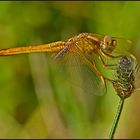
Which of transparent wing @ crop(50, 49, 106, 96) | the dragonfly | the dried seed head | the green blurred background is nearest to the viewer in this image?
the dried seed head

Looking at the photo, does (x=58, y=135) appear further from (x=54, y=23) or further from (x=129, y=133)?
(x=54, y=23)

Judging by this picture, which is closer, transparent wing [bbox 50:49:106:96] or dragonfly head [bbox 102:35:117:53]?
transparent wing [bbox 50:49:106:96]

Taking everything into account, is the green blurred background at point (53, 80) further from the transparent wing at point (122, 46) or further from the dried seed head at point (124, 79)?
the dried seed head at point (124, 79)

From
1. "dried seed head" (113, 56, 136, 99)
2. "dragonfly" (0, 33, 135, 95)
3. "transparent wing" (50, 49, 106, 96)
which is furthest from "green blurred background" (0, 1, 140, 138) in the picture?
"dried seed head" (113, 56, 136, 99)

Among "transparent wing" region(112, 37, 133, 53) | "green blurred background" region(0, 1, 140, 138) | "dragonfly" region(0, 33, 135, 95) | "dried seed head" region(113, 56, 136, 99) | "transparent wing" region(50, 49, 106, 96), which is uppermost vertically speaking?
"dried seed head" region(113, 56, 136, 99)

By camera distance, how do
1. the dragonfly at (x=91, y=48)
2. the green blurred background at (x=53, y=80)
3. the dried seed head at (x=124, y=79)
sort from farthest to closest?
the green blurred background at (x=53, y=80) → the dragonfly at (x=91, y=48) → the dried seed head at (x=124, y=79)

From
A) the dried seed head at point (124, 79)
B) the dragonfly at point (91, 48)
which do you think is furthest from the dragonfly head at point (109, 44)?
the dried seed head at point (124, 79)

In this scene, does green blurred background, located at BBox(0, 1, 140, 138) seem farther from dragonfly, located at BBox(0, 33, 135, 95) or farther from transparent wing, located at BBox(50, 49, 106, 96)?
transparent wing, located at BBox(50, 49, 106, 96)

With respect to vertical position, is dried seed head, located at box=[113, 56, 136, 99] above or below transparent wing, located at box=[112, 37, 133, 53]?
above

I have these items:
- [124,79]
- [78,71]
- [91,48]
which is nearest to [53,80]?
[91,48]
